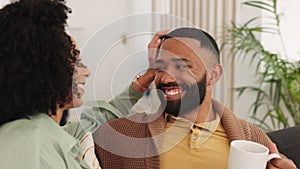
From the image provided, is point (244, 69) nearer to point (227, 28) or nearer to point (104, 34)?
point (227, 28)

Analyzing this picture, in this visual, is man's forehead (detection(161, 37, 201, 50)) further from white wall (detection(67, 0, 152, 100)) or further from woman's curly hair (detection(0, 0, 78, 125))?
woman's curly hair (detection(0, 0, 78, 125))

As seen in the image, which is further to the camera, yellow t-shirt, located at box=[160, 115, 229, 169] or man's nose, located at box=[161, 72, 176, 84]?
yellow t-shirt, located at box=[160, 115, 229, 169]

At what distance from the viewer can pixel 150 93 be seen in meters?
1.22

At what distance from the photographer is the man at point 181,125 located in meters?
1.12

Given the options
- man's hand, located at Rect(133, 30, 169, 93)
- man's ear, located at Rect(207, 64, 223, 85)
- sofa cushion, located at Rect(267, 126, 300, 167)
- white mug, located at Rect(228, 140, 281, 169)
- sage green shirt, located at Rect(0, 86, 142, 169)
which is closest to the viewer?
sage green shirt, located at Rect(0, 86, 142, 169)

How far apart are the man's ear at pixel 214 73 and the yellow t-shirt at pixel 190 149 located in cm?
14

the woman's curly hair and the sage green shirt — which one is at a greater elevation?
the woman's curly hair

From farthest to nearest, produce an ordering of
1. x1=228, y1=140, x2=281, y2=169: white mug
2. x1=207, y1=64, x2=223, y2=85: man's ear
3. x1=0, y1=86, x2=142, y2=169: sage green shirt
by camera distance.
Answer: x1=207, y1=64, x2=223, y2=85: man's ear < x1=228, y1=140, x2=281, y2=169: white mug < x1=0, y1=86, x2=142, y2=169: sage green shirt

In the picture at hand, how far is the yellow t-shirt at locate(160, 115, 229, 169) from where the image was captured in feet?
4.12

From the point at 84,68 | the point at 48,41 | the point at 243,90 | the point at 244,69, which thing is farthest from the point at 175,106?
the point at 244,69

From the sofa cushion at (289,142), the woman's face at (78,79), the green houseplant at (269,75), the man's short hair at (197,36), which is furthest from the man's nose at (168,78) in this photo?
the green houseplant at (269,75)

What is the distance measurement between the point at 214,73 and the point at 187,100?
0.14 meters

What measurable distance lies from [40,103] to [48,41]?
143 millimetres

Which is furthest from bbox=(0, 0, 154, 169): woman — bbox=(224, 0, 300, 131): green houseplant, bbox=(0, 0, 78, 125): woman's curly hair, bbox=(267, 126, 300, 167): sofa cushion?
bbox=(224, 0, 300, 131): green houseplant
